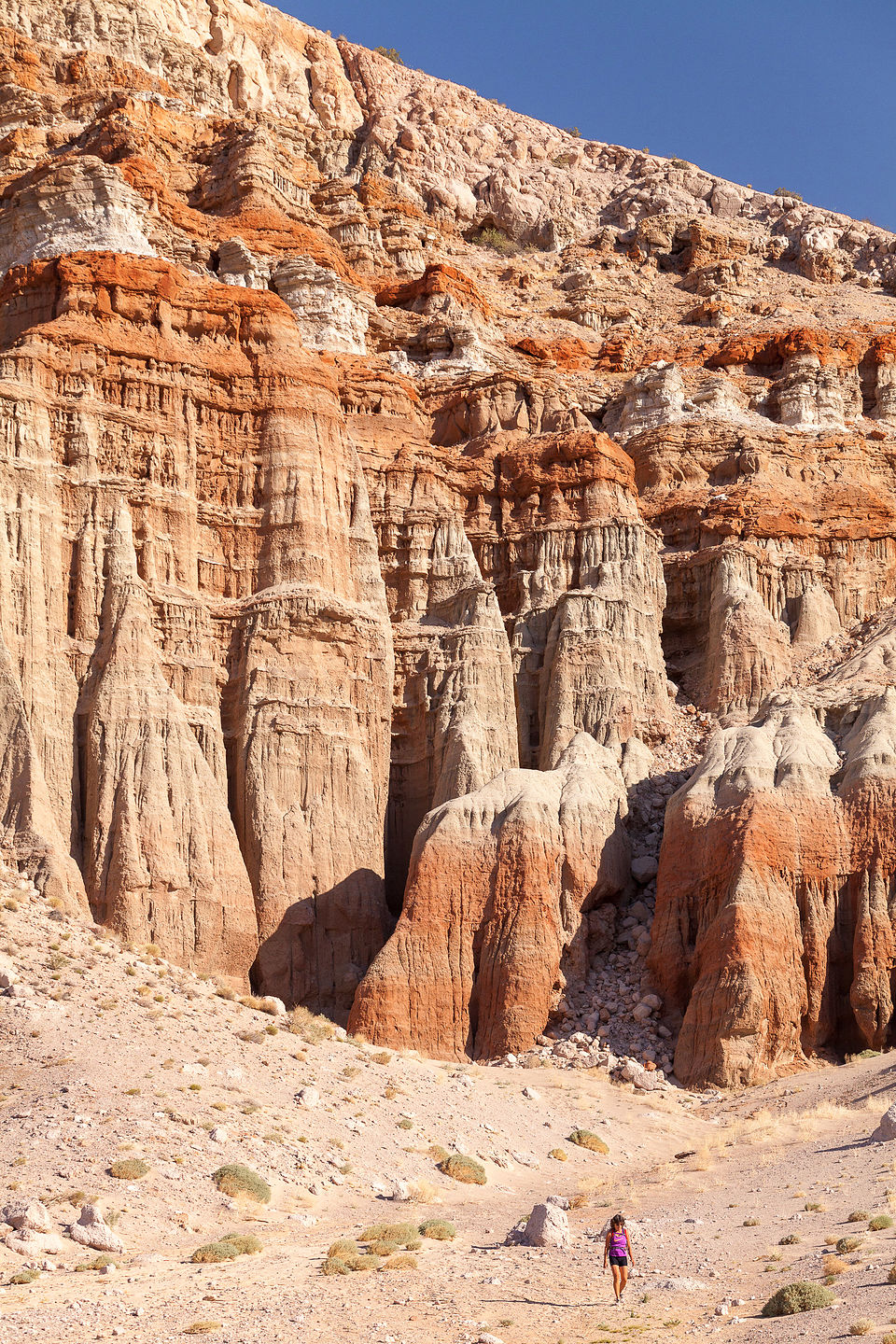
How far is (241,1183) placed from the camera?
2458cm

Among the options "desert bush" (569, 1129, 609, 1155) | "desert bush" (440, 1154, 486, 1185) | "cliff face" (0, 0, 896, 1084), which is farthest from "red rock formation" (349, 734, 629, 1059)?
"desert bush" (440, 1154, 486, 1185)

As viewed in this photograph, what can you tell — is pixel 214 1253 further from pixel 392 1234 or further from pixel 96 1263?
pixel 392 1234

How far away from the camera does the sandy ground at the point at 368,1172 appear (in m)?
19.8

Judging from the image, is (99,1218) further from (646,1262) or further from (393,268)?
(393,268)

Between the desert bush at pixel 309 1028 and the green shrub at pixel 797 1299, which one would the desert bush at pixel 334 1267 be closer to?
the green shrub at pixel 797 1299

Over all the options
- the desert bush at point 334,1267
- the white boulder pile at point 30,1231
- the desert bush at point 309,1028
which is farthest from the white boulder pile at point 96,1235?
the desert bush at point 309,1028

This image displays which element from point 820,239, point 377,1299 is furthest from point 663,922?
point 820,239

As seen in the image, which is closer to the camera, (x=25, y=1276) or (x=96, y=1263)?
(x=25, y=1276)

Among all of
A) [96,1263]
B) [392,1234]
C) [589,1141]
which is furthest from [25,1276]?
[589,1141]

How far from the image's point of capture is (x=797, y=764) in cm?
4206

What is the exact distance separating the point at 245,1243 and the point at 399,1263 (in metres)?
2.15

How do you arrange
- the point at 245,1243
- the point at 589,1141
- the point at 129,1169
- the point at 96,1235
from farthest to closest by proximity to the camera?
the point at 589,1141
the point at 129,1169
the point at 245,1243
the point at 96,1235

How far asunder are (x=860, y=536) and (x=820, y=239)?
4330 centimetres

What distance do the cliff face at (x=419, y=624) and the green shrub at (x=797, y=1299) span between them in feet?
61.6
